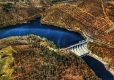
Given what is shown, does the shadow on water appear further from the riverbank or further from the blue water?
the blue water

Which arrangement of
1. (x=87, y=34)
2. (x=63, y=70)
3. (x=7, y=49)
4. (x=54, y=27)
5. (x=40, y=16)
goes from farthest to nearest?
(x=40, y=16) → (x=54, y=27) → (x=87, y=34) → (x=7, y=49) → (x=63, y=70)

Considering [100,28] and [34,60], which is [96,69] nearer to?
[34,60]

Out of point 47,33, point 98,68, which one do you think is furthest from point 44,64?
point 47,33

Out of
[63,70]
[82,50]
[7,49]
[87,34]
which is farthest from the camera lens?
[87,34]

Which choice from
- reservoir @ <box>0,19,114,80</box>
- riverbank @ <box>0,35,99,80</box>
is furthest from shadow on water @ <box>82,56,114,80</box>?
riverbank @ <box>0,35,99,80</box>

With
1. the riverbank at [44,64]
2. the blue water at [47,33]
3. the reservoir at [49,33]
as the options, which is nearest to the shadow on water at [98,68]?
the reservoir at [49,33]

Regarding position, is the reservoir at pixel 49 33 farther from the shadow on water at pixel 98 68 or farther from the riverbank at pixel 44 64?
the riverbank at pixel 44 64

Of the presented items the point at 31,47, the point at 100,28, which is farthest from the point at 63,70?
the point at 100,28

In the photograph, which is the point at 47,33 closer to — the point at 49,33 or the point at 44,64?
the point at 49,33
